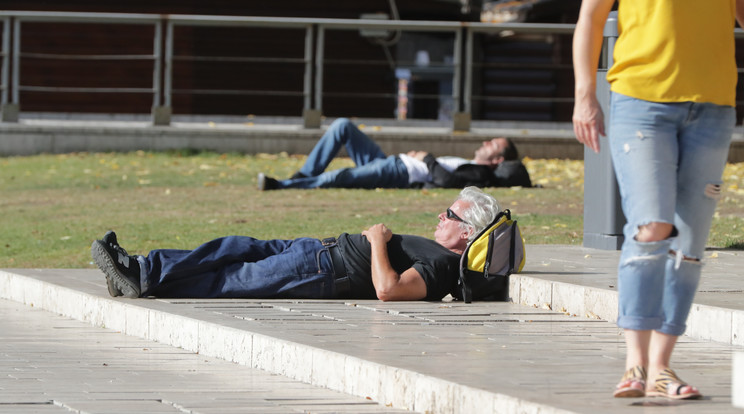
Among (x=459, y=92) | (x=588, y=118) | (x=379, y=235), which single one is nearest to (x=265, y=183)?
(x=459, y=92)

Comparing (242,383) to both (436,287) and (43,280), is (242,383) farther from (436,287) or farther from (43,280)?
(43,280)

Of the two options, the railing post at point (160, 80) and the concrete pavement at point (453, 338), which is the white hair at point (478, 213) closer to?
the concrete pavement at point (453, 338)

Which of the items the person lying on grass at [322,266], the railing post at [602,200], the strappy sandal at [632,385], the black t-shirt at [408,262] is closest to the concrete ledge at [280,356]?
the person lying on grass at [322,266]

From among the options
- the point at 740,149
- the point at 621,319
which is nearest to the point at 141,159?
the point at 740,149

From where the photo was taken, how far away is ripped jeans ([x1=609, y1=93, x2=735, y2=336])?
3.92 metres

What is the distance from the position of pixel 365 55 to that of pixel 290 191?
13.5 meters

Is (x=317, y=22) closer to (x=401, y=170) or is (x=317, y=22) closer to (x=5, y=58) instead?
(x=5, y=58)

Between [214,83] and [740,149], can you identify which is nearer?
[740,149]

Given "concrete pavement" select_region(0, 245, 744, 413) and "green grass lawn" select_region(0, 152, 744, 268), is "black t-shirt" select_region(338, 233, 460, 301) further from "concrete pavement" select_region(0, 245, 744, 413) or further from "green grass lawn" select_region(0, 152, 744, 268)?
"green grass lawn" select_region(0, 152, 744, 268)

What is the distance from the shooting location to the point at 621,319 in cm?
402

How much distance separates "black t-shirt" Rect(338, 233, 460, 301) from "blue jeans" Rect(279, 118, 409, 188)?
5.98m

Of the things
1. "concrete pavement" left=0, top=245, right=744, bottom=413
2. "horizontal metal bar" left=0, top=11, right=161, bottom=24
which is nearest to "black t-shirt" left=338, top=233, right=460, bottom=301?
"concrete pavement" left=0, top=245, right=744, bottom=413

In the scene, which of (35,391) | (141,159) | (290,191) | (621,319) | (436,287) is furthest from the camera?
(141,159)

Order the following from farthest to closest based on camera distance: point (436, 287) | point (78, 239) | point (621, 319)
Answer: point (78, 239) < point (436, 287) < point (621, 319)
